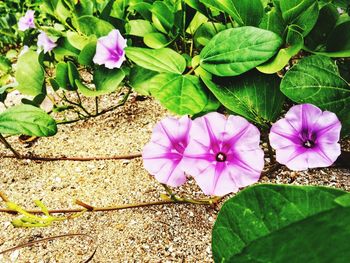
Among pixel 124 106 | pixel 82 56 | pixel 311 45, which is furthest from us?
pixel 124 106

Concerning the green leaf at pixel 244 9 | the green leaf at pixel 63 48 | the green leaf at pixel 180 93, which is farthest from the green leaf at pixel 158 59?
the green leaf at pixel 63 48

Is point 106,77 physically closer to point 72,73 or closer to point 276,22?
point 72,73

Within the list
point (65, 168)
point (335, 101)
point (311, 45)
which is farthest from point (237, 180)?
point (65, 168)

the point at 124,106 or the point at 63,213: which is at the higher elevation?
the point at 124,106

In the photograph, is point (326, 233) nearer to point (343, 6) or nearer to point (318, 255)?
point (318, 255)

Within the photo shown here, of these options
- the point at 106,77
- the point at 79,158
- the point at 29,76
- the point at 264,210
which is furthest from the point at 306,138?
the point at 29,76

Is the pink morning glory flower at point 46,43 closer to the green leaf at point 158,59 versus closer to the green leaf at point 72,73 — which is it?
the green leaf at point 72,73

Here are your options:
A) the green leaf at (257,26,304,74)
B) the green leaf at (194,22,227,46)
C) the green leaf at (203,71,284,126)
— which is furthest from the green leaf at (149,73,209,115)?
the green leaf at (194,22,227,46)
